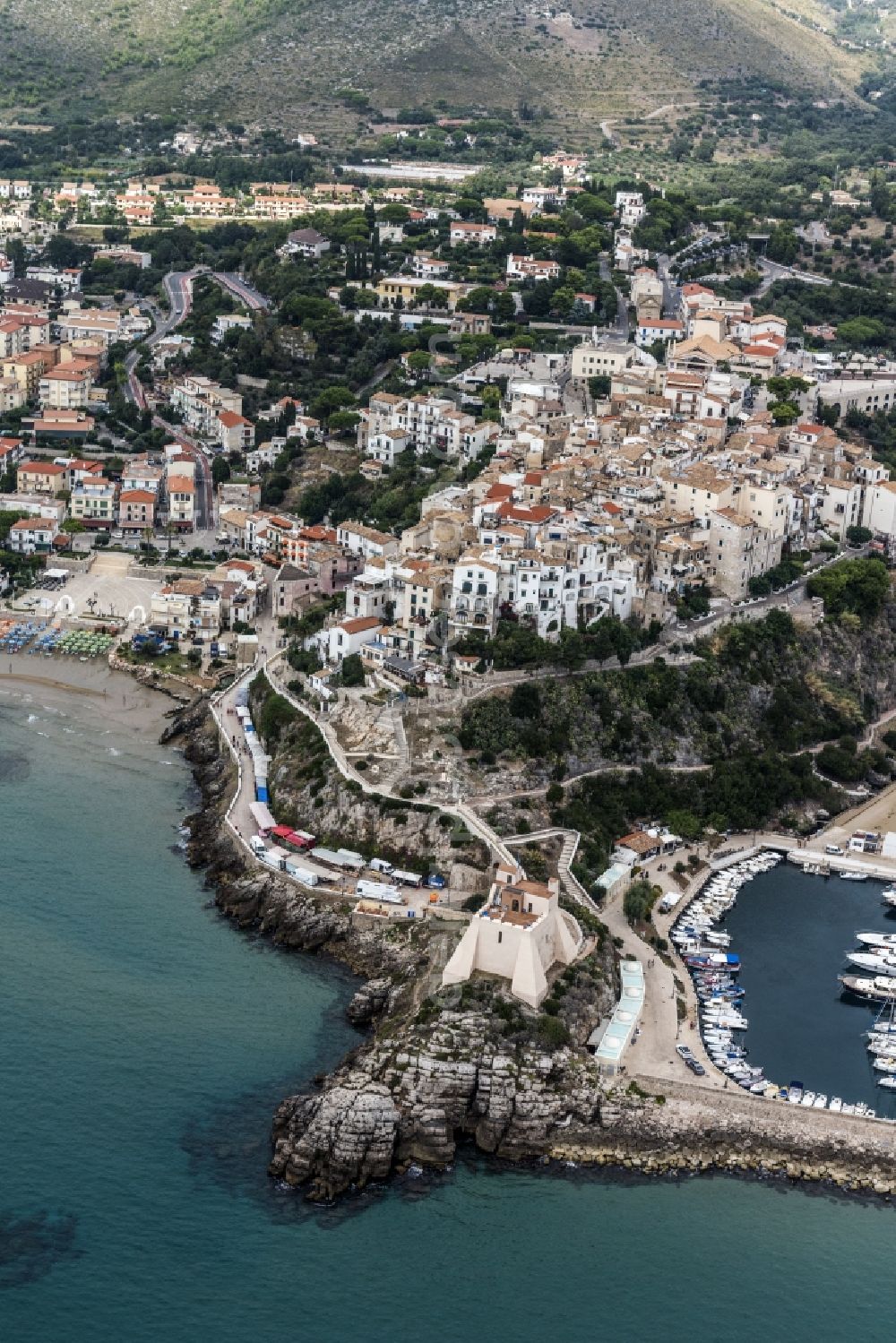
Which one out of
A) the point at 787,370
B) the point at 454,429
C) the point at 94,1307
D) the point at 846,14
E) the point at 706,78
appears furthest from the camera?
the point at 846,14

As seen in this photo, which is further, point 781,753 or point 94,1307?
point 781,753

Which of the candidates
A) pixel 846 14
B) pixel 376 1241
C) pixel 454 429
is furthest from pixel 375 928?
pixel 846 14

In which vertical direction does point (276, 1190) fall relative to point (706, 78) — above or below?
below

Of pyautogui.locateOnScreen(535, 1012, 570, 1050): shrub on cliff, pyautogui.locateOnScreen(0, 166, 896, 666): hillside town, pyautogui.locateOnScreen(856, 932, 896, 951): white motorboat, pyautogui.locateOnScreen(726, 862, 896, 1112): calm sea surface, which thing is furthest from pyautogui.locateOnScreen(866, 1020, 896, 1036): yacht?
pyautogui.locateOnScreen(0, 166, 896, 666): hillside town

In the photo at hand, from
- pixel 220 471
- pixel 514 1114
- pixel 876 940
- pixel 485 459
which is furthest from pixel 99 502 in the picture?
pixel 514 1114

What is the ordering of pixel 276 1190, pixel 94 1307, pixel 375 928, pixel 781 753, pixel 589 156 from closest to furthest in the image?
1. pixel 94 1307
2. pixel 276 1190
3. pixel 375 928
4. pixel 781 753
5. pixel 589 156

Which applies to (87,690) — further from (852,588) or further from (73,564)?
(852,588)

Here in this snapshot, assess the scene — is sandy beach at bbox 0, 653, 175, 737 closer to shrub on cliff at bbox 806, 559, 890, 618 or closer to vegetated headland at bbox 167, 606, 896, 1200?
vegetated headland at bbox 167, 606, 896, 1200

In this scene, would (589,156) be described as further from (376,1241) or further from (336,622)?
(376,1241)
